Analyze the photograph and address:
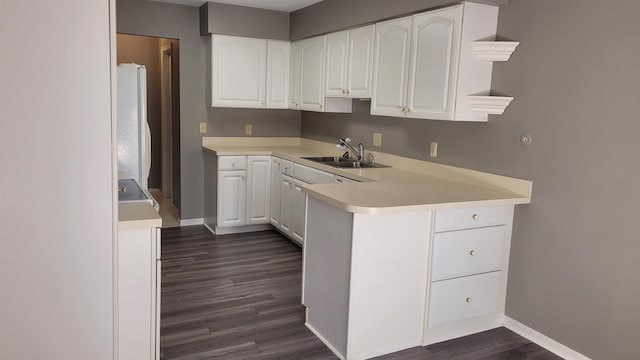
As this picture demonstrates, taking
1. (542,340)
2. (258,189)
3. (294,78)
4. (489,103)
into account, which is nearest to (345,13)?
(294,78)

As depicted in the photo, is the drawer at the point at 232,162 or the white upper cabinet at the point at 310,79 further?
the drawer at the point at 232,162

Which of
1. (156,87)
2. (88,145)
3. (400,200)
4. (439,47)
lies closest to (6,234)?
(88,145)

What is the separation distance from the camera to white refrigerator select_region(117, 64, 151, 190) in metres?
3.60

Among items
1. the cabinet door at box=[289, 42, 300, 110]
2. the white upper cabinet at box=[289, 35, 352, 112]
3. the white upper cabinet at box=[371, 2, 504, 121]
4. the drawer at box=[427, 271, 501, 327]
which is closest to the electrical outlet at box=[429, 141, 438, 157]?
the white upper cabinet at box=[371, 2, 504, 121]

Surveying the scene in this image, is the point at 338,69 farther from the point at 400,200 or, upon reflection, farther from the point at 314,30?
the point at 400,200

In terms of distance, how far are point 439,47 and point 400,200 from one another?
1.17m

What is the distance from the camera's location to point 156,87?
7.07 metres

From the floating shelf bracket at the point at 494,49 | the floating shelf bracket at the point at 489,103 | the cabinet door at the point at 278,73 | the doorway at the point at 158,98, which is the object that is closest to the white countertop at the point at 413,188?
the floating shelf bracket at the point at 489,103

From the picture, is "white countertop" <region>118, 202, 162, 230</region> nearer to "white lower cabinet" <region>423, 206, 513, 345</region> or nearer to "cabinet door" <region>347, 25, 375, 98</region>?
"white lower cabinet" <region>423, 206, 513, 345</region>

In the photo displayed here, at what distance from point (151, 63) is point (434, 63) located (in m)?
4.93

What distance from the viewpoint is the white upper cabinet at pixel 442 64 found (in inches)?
124

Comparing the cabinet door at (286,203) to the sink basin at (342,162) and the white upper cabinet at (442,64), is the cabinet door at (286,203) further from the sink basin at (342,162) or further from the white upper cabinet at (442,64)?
the white upper cabinet at (442,64)

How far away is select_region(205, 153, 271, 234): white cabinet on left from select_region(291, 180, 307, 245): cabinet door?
21.9 inches

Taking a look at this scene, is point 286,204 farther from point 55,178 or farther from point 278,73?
point 55,178
